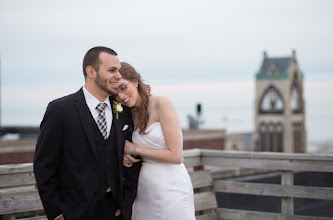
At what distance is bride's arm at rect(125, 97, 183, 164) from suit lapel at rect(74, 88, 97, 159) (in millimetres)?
541

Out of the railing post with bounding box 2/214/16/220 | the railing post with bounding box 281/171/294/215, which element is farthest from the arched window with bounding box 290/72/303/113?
the railing post with bounding box 2/214/16/220

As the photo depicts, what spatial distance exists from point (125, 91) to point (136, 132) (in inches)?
19.8

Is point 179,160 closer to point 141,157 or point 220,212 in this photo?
point 141,157

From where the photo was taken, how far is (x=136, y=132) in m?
4.71

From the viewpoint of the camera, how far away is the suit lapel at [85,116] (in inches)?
158

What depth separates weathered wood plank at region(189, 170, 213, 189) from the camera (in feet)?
23.4

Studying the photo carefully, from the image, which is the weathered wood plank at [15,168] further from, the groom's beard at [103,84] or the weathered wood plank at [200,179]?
the weathered wood plank at [200,179]

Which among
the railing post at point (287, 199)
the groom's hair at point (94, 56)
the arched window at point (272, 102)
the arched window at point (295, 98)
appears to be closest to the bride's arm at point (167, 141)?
the groom's hair at point (94, 56)

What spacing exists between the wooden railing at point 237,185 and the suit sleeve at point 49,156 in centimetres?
164

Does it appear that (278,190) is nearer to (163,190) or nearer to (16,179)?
(163,190)

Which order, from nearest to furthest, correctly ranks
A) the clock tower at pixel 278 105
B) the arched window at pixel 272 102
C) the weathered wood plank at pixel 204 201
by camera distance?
1. the weathered wood plank at pixel 204 201
2. the clock tower at pixel 278 105
3. the arched window at pixel 272 102

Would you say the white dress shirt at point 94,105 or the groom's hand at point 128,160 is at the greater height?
the white dress shirt at point 94,105

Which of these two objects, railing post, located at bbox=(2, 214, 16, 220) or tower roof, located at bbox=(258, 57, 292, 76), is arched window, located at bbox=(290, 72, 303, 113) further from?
railing post, located at bbox=(2, 214, 16, 220)

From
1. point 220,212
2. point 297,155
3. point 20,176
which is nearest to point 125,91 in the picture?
point 20,176
